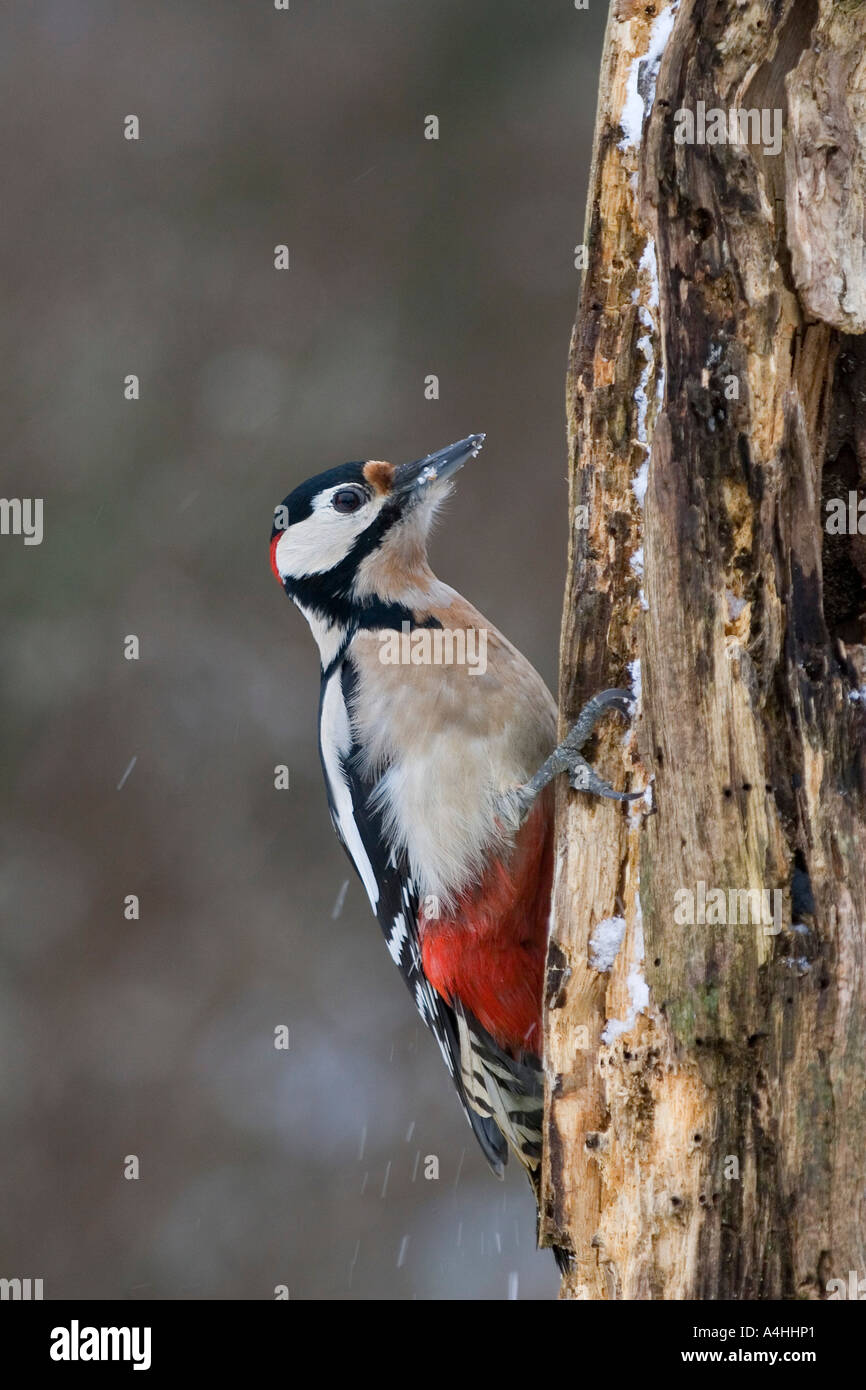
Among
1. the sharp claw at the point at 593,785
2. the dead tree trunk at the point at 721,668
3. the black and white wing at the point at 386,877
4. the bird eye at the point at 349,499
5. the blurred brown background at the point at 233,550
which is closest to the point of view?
the dead tree trunk at the point at 721,668

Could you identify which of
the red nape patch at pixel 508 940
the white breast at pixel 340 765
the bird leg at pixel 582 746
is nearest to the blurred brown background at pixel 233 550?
the white breast at pixel 340 765

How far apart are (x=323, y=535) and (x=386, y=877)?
82 cm

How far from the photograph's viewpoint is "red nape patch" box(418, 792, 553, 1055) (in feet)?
9.42

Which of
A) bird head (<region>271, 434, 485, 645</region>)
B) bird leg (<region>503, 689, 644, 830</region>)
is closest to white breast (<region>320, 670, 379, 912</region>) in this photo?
bird head (<region>271, 434, 485, 645</region>)

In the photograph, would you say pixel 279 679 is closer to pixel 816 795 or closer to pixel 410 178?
pixel 410 178

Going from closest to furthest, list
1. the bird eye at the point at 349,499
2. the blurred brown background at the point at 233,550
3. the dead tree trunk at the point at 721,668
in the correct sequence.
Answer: the dead tree trunk at the point at 721,668 → the bird eye at the point at 349,499 → the blurred brown background at the point at 233,550

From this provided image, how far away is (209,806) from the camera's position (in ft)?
19.5

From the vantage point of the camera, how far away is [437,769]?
2898mm

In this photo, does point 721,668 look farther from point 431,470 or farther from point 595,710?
point 431,470

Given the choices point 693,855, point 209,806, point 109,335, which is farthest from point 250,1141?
point 693,855

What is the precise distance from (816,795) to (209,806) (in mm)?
4104

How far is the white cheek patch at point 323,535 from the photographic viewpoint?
3.18m

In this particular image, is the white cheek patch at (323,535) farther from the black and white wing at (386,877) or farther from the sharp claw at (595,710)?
the sharp claw at (595,710)

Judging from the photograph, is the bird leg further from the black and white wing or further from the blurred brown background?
the blurred brown background
